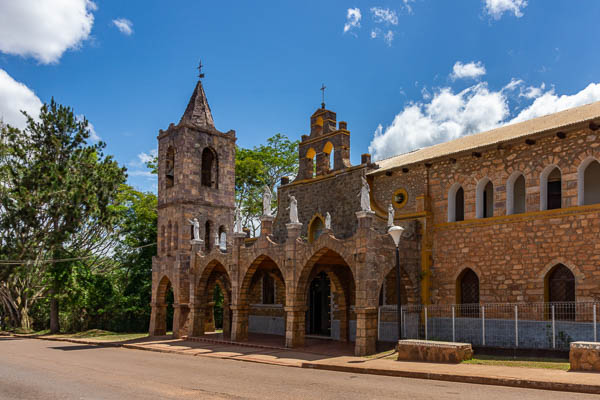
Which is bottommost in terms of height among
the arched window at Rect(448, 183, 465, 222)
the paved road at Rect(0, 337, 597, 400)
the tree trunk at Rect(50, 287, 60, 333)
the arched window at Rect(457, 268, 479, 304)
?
the tree trunk at Rect(50, 287, 60, 333)

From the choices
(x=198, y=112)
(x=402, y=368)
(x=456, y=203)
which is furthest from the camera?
(x=198, y=112)

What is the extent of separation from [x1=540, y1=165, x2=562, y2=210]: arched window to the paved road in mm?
8560

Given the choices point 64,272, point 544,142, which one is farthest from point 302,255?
point 64,272

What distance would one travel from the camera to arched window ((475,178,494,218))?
768 inches

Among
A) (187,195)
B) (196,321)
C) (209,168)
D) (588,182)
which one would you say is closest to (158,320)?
(196,321)

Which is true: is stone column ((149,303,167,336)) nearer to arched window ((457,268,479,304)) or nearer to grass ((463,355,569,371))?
arched window ((457,268,479,304))

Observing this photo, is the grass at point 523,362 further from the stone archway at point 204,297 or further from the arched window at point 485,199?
the stone archway at point 204,297

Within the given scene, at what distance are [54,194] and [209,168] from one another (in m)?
8.77

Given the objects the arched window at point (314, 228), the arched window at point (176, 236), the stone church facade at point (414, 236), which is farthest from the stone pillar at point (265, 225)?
the arched window at point (176, 236)

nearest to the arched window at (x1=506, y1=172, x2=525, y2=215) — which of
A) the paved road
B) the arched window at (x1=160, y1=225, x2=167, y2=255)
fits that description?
the paved road

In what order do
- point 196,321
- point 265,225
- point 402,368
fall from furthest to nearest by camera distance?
1. point 196,321
2. point 265,225
3. point 402,368

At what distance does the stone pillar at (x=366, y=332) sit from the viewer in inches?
690

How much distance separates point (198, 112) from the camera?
3117 centimetres

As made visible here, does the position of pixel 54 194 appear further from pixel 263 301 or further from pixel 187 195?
pixel 263 301
